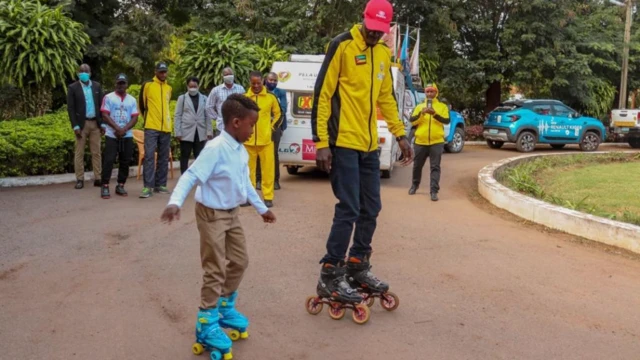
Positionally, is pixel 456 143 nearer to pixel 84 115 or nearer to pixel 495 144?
pixel 495 144

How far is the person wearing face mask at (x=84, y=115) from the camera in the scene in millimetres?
9539

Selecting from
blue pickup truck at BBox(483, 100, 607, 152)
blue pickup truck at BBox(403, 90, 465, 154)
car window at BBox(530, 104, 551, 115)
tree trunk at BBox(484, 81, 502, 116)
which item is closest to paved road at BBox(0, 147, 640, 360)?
blue pickup truck at BBox(403, 90, 465, 154)

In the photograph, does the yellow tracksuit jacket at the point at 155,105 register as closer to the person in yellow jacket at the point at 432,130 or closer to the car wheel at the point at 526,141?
the person in yellow jacket at the point at 432,130

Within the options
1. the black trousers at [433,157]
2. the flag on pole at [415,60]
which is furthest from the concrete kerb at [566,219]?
the flag on pole at [415,60]

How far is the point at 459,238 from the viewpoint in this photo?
7.34 m

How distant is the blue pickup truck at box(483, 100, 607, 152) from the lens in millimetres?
20688

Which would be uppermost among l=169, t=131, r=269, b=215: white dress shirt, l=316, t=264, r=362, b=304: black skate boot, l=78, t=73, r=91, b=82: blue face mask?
l=78, t=73, r=91, b=82: blue face mask

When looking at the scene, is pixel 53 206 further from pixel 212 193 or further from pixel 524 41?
pixel 524 41

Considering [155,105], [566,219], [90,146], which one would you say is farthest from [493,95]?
[90,146]

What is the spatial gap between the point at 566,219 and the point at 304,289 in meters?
3.94

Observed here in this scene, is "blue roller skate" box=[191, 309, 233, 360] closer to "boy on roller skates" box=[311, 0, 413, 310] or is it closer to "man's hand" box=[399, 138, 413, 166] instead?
"boy on roller skates" box=[311, 0, 413, 310]

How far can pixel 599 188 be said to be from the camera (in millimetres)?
11211

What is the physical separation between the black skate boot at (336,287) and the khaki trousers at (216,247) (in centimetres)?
79

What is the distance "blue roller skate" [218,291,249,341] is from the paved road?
0.26 feet
